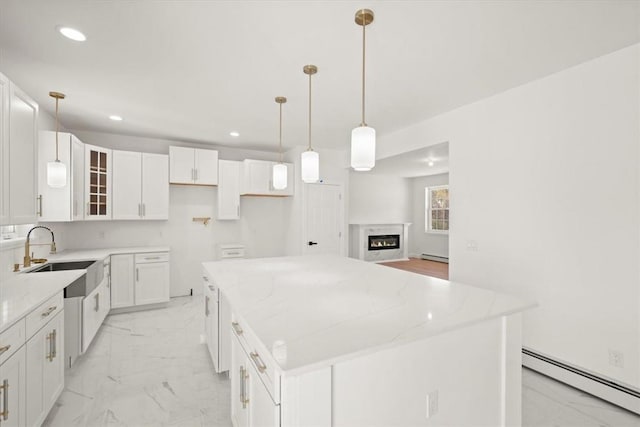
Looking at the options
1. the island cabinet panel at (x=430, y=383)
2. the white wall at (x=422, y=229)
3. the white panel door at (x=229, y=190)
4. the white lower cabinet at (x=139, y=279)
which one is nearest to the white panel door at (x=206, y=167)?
the white panel door at (x=229, y=190)

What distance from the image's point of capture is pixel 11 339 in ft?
4.64

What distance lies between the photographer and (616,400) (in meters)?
2.08

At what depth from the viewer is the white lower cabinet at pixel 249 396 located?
113 cm

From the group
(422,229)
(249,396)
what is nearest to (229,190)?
(249,396)

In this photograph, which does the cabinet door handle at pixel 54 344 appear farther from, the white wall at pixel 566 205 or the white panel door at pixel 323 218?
the white wall at pixel 566 205

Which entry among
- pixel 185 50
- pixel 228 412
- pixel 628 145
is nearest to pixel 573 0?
pixel 628 145

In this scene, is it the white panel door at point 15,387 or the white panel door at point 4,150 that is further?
→ the white panel door at point 4,150

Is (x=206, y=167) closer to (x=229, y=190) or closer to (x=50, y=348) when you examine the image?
(x=229, y=190)

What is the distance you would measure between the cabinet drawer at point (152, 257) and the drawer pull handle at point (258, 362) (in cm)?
354

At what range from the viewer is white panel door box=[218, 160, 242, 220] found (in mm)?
4840

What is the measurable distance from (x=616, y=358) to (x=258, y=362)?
2549 millimetres

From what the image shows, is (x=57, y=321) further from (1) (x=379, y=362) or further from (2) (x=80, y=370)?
(1) (x=379, y=362)

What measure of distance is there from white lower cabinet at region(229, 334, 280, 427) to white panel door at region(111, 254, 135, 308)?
3.07 m

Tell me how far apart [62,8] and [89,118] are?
2416 millimetres
